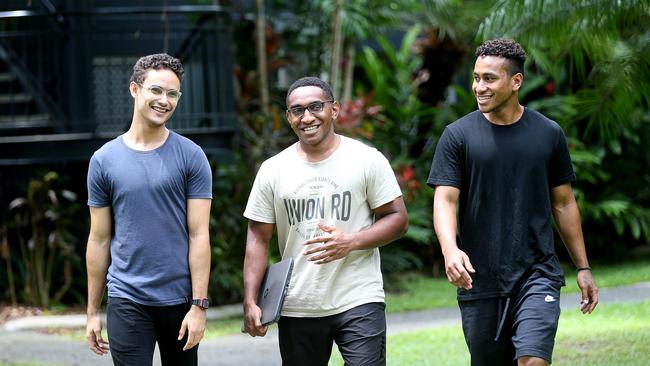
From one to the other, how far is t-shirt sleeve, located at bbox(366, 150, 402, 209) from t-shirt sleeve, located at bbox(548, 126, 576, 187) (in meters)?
0.80

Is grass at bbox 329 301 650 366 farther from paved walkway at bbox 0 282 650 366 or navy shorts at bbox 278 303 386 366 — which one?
navy shorts at bbox 278 303 386 366

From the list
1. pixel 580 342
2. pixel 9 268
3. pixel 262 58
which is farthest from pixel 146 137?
pixel 262 58

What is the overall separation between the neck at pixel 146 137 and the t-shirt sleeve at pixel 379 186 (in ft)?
3.37

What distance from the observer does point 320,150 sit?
5699mm

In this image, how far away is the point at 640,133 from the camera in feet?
52.6

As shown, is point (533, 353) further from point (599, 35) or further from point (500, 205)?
point (599, 35)

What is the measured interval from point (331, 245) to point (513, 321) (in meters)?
1.02

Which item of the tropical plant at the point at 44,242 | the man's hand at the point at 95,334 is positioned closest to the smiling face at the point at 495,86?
the man's hand at the point at 95,334

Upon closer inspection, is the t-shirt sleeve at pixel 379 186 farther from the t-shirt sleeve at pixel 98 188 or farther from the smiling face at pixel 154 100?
the t-shirt sleeve at pixel 98 188

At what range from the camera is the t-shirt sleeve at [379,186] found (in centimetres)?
564

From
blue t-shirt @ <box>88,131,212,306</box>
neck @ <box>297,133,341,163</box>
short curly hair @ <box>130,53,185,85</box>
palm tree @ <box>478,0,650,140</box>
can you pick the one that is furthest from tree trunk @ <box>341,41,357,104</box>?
blue t-shirt @ <box>88,131,212,306</box>

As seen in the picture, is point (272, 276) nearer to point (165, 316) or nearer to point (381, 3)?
point (165, 316)

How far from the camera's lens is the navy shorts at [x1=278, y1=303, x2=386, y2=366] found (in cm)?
550

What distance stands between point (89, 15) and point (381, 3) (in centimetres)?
403
